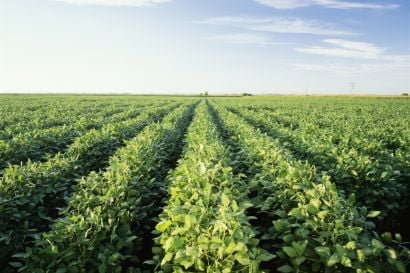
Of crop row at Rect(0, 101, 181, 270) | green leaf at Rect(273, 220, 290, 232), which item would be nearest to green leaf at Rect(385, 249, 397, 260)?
green leaf at Rect(273, 220, 290, 232)

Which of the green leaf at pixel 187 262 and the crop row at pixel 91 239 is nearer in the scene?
the green leaf at pixel 187 262

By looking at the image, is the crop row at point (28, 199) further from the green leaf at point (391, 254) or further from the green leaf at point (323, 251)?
the green leaf at point (391, 254)

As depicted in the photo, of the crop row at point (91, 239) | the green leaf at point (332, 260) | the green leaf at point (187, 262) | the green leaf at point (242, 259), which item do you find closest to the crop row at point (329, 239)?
the green leaf at point (332, 260)

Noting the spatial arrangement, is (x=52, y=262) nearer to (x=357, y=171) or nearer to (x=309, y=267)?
(x=309, y=267)

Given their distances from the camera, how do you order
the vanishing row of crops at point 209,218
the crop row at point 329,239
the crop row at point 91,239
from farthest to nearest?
1. the crop row at point 91,239
2. the vanishing row of crops at point 209,218
3. the crop row at point 329,239

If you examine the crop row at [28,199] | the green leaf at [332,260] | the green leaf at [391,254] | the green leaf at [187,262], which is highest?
the green leaf at [391,254]

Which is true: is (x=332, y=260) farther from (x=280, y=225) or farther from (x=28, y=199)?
(x=28, y=199)

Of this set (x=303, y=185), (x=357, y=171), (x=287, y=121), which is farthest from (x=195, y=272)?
(x=287, y=121)

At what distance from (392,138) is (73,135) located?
38.0 ft

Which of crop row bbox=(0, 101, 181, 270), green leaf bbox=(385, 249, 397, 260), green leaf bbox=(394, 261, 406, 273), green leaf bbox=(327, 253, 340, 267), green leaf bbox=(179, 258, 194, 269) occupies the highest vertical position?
green leaf bbox=(385, 249, 397, 260)

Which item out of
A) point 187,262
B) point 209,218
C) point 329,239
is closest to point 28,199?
point 209,218

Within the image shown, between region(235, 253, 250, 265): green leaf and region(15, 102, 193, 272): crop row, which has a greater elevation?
region(235, 253, 250, 265): green leaf

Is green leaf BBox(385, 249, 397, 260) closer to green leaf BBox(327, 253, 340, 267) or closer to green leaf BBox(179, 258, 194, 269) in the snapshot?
green leaf BBox(327, 253, 340, 267)

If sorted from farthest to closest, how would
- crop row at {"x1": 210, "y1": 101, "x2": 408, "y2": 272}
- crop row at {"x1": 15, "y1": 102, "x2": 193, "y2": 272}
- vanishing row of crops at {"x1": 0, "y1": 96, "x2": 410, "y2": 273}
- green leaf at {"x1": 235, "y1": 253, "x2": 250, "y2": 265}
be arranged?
crop row at {"x1": 15, "y1": 102, "x2": 193, "y2": 272} < vanishing row of crops at {"x1": 0, "y1": 96, "x2": 410, "y2": 273} < crop row at {"x1": 210, "y1": 101, "x2": 408, "y2": 272} < green leaf at {"x1": 235, "y1": 253, "x2": 250, "y2": 265}
